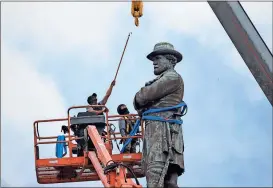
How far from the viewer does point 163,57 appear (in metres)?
13.0

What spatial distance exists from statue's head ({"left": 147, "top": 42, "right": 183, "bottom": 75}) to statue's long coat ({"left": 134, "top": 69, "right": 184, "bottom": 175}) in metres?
0.14

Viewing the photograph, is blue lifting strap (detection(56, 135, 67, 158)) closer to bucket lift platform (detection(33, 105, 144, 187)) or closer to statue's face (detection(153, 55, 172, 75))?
bucket lift platform (detection(33, 105, 144, 187))

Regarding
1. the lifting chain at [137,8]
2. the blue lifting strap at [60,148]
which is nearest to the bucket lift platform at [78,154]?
the blue lifting strap at [60,148]

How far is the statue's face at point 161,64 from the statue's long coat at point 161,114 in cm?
12

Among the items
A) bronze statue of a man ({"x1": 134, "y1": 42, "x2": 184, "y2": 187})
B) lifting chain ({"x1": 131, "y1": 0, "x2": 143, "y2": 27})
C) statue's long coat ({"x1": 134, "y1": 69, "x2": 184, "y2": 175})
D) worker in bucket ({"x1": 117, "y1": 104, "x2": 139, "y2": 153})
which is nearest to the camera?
bronze statue of a man ({"x1": 134, "y1": 42, "x2": 184, "y2": 187})

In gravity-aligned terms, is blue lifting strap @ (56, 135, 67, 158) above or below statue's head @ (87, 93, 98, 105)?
below

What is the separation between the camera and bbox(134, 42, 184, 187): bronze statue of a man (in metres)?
12.2

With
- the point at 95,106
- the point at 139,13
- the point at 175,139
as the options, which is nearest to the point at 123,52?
the point at 95,106

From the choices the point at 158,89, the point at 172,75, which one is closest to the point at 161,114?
the point at 158,89

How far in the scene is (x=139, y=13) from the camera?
13469 mm

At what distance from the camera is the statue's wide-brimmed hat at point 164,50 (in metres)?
13.0

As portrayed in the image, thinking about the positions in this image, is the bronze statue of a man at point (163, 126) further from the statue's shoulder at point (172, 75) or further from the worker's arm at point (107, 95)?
the worker's arm at point (107, 95)

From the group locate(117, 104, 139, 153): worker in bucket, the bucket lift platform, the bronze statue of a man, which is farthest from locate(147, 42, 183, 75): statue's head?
locate(117, 104, 139, 153): worker in bucket

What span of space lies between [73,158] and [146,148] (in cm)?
547
